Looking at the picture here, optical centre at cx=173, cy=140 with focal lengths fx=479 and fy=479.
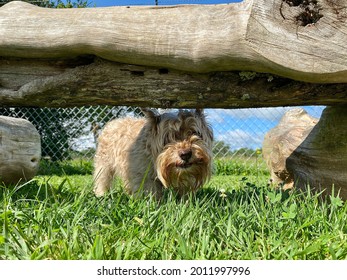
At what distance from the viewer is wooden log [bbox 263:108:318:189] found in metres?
4.97

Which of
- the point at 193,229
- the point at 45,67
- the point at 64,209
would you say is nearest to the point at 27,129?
the point at 45,67

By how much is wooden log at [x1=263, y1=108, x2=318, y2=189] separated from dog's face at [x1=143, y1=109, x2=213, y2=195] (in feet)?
2.82

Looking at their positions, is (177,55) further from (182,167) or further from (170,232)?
(182,167)

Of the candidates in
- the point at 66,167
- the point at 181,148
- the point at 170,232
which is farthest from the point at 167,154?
the point at 66,167

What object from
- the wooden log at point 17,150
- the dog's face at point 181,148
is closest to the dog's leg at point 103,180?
the wooden log at point 17,150

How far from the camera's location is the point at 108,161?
19.7ft

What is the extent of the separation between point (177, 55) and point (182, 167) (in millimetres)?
1489

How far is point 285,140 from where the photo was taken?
16.7 ft

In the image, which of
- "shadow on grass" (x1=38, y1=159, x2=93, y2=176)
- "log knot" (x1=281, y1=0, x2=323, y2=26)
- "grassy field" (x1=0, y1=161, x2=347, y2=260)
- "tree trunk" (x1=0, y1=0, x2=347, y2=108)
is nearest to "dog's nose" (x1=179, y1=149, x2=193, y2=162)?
"tree trunk" (x1=0, y1=0, x2=347, y2=108)

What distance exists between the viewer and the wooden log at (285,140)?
4969 millimetres

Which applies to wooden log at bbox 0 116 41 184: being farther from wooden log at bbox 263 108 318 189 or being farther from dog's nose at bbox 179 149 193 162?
wooden log at bbox 263 108 318 189

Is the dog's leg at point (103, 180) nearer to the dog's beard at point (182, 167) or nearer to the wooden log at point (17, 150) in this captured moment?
the wooden log at point (17, 150)
